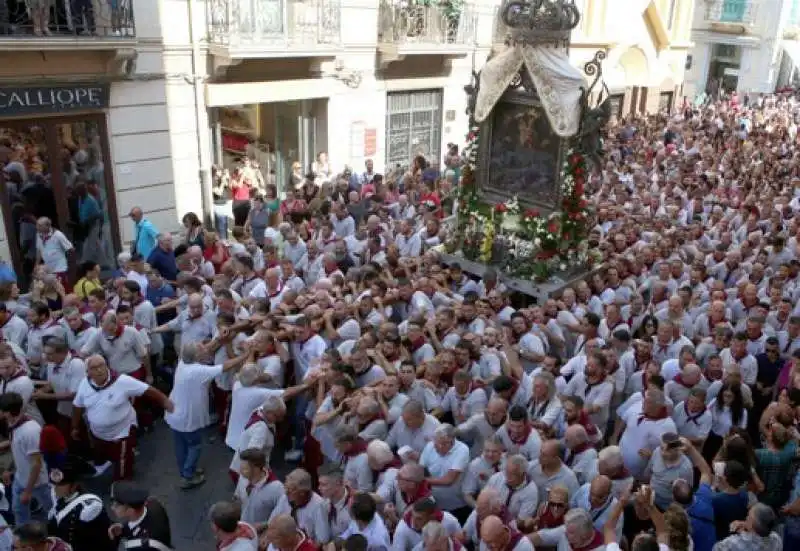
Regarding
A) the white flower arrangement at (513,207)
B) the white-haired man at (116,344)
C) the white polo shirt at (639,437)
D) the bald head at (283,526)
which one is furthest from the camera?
the white flower arrangement at (513,207)

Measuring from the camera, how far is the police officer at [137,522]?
4707 mm

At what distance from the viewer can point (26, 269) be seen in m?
11.4

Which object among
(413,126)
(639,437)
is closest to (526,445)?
(639,437)

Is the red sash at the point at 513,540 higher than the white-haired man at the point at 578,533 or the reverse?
the reverse

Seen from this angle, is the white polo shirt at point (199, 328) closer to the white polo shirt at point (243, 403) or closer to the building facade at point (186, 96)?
the white polo shirt at point (243, 403)

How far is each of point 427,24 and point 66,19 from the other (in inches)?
338

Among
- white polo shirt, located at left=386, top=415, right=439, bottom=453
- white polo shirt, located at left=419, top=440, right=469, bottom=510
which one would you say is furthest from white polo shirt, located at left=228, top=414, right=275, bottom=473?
white polo shirt, located at left=419, top=440, right=469, bottom=510

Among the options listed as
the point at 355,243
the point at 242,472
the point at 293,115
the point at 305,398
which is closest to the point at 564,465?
the point at 242,472

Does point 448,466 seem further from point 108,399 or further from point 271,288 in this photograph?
point 271,288

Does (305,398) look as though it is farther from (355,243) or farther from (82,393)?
(355,243)

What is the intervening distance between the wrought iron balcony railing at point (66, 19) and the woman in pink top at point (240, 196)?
329 cm

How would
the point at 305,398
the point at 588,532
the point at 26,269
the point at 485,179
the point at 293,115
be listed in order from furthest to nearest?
the point at 293,115 → the point at 485,179 → the point at 26,269 → the point at 305,398 → the point at 588,532

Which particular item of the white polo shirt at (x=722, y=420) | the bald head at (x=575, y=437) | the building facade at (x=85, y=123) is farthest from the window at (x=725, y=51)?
the bald head at (x=575, y=437)

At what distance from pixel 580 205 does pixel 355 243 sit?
3447 mm
